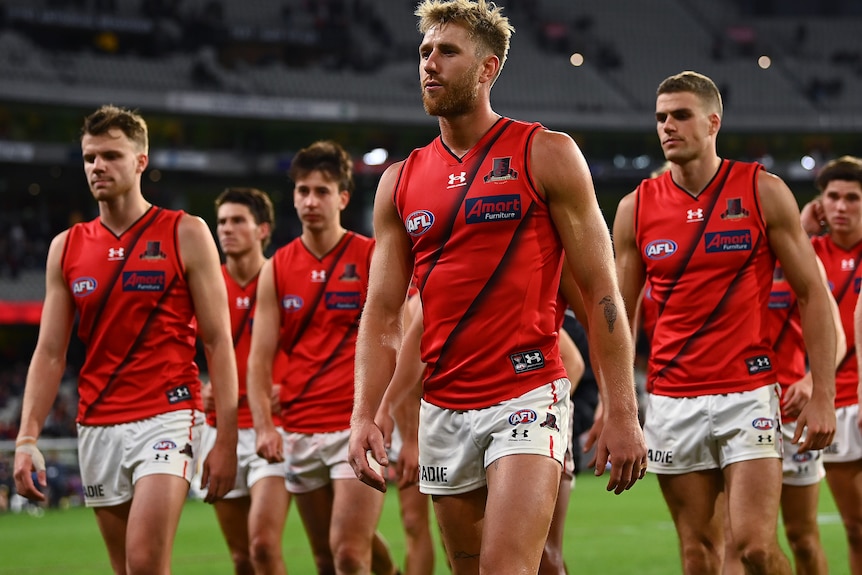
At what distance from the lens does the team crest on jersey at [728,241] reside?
583cm

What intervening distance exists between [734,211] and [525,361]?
83.6 inches

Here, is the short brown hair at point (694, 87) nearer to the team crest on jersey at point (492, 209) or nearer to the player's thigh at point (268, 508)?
the team crest on jersey at point (492, 209)

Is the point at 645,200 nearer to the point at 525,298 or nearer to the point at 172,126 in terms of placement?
the point at 525,298

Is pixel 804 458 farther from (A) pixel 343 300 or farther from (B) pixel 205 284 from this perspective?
(B) pixel 205 284

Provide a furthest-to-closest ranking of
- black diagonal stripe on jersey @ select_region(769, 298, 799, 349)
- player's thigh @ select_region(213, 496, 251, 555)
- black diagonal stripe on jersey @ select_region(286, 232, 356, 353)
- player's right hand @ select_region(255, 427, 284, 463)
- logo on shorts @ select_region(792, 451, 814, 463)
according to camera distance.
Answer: player's thigh @ select_region(213, 496, 251, 555), black diagonal stripe on jersey @ select_region(286, 232, 356, 353), black diagonal stripe on jersey @ select_region(769, 298, 799, 349), logo on shorts @ select_region(792, 451, 814, 463), player's right hand @ select_region(255, 427, 284, 463)

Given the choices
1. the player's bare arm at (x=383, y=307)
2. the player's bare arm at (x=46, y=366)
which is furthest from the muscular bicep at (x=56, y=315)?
the player's bare arm at (x=383, y=307)

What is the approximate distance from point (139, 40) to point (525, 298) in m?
36.9

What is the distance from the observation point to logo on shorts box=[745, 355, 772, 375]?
5782mm

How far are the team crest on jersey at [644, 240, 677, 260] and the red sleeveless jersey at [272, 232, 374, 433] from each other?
6.64 feet

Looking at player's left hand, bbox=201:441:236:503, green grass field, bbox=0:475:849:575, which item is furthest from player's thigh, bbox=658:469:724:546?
green grass field, bbox=0:475:849:575

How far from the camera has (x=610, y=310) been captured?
409 cm

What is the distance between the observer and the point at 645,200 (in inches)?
247

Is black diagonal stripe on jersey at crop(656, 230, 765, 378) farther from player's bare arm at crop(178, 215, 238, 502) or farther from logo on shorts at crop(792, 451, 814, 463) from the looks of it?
player's bare arm at crop(178, 215, 238, 502)

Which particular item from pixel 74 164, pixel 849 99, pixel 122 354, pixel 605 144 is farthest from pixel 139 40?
pixel 122 354
